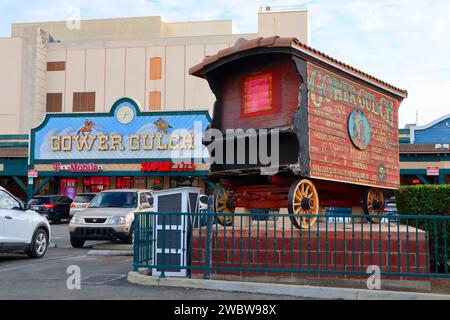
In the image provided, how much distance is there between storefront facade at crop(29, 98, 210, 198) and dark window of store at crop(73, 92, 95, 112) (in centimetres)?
1639

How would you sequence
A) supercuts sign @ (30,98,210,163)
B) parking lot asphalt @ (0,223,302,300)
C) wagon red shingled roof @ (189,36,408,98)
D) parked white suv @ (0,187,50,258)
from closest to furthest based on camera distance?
parking lot asphalt @ (0,223,302,300) → wagon red shingled roof @ (189,36,408,98) → parked white suv @ (0,187,50,258) → supercuts sign @ (30,98,210,163)

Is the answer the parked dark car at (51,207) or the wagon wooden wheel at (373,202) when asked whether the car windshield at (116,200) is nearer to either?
the wagon wooden wheel at (373,202)

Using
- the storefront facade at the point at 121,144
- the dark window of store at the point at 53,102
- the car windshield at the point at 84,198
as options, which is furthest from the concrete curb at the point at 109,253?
the dark window of store at the point at 53,102

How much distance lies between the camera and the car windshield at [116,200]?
15.2 meters

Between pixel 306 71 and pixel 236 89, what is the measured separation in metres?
1.76

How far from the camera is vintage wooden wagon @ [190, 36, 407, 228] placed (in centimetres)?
912

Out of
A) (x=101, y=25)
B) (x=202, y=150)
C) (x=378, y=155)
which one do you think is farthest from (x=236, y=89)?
(x=101, y=25)

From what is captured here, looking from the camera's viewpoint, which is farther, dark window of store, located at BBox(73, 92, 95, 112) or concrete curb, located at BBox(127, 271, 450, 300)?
dark window of store, located at BBox(73, 92, 95, 112)

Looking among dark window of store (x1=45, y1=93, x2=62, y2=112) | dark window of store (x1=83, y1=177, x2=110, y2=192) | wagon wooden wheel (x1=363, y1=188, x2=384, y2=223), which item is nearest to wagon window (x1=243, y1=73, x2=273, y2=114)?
wagon wooden wheel (x1=363, y1=188, x2=384, y2=223)

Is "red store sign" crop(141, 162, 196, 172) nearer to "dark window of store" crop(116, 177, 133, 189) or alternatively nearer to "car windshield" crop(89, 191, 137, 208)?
"dark window of store" crop(116, 177, 133, 189)

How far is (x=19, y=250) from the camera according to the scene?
11906mm

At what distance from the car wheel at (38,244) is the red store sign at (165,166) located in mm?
19724
